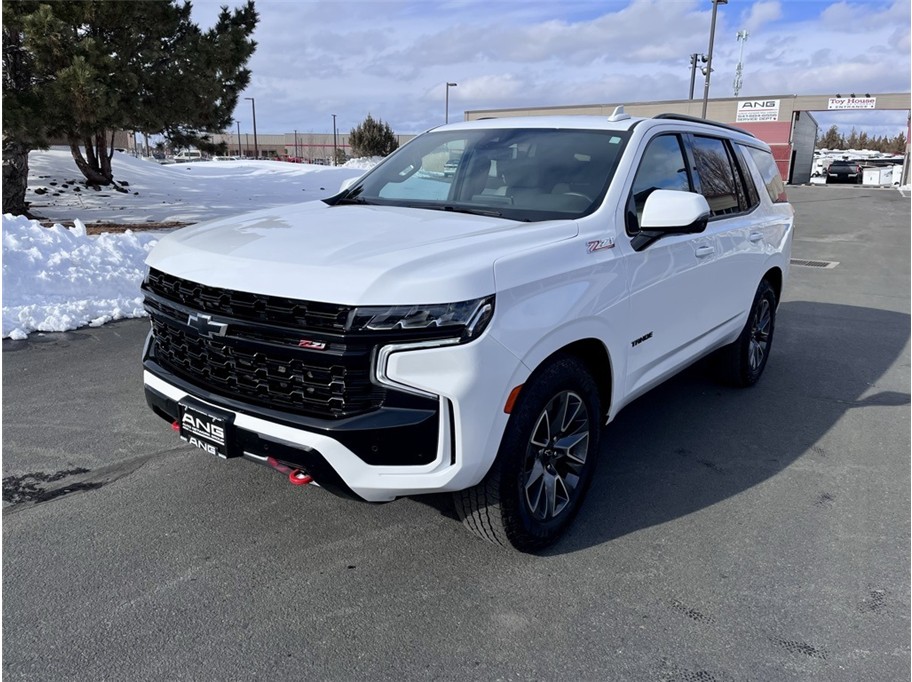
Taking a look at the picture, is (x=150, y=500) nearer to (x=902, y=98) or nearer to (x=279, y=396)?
(x=279, y=396)

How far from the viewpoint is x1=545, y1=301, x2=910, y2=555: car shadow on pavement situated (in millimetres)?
3697

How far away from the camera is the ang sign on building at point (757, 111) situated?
45.8 meters

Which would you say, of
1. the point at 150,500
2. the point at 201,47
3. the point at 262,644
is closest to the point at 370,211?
the point at 150,500

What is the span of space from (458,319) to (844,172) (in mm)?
51536

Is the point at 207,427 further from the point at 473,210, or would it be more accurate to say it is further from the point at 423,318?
the point at 473,210

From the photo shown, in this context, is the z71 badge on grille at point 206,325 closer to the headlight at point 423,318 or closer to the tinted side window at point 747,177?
the headlight at point 423,318

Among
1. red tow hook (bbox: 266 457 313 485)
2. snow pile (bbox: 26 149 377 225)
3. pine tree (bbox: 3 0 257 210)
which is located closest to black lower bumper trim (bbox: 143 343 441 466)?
red tow hook (bbox: 266 457 313 485)

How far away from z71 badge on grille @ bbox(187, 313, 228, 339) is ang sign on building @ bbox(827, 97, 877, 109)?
165 feet

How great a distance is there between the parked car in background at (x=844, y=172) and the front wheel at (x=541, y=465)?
50.6 meters

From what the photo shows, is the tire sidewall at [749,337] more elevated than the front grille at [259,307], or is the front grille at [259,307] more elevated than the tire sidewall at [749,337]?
the front grille at [259,307]

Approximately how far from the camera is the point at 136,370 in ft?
18.0

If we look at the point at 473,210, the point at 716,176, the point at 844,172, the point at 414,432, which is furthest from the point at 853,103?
the point at 414,432

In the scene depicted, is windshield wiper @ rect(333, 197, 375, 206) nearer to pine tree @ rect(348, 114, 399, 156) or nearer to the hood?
the hood

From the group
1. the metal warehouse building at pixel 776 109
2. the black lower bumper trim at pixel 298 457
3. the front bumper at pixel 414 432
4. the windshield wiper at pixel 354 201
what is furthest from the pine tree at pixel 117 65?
the metal warehouse building at pixel 776 109
